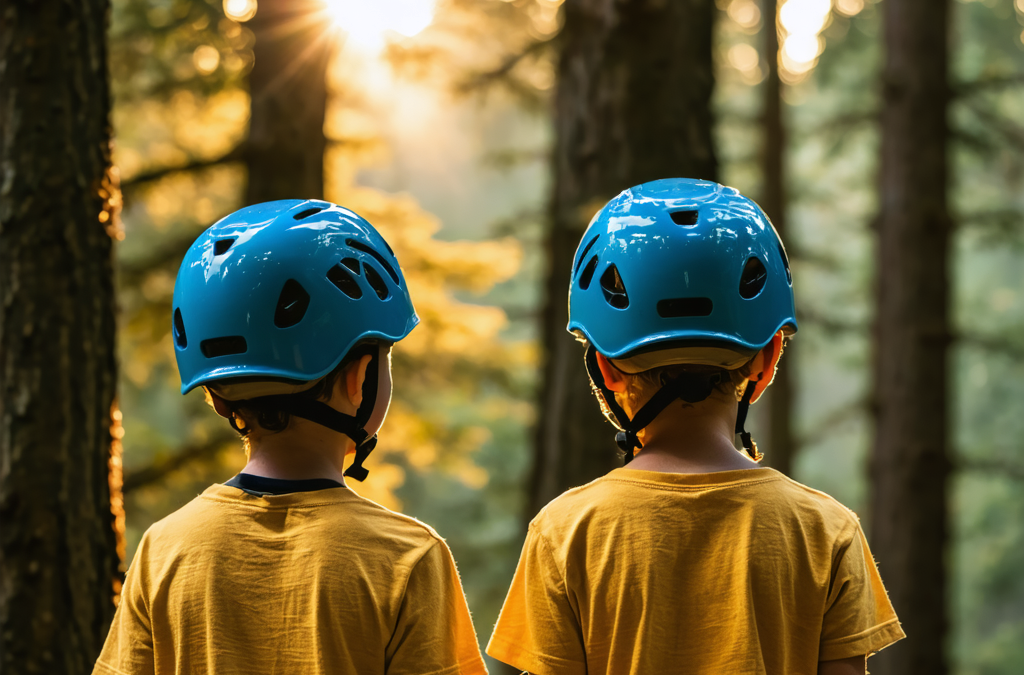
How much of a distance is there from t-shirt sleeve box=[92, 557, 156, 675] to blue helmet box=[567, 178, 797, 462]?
127cm

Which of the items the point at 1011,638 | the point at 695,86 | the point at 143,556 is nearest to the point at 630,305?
the point at 143,556

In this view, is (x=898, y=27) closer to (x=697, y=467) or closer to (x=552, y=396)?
(x=552, y=396)

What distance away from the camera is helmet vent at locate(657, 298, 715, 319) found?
225 centimetres

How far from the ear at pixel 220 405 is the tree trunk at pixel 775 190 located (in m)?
6.89

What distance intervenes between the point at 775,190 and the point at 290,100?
5.56 m

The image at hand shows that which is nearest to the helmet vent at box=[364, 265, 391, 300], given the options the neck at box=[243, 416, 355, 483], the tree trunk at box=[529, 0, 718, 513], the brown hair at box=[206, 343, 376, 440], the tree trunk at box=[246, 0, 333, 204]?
the brown hair at box=[206, 343, 376, 440]

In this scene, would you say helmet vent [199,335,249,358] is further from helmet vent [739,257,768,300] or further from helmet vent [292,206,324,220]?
helmet vent [739,257,768,300]

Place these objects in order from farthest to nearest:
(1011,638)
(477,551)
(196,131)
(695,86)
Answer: (1011,638) → (477,551) → (196,131) → (695,86)

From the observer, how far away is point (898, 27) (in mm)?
9688

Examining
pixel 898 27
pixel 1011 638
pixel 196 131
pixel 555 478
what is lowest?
pixel 1011 638

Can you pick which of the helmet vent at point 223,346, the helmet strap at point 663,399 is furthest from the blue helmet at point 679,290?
the helmet vent at point 223,346

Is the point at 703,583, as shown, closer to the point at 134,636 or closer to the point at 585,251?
the point at 585,251

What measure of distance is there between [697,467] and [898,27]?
931 cm

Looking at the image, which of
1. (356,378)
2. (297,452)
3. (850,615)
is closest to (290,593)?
(297,452)
